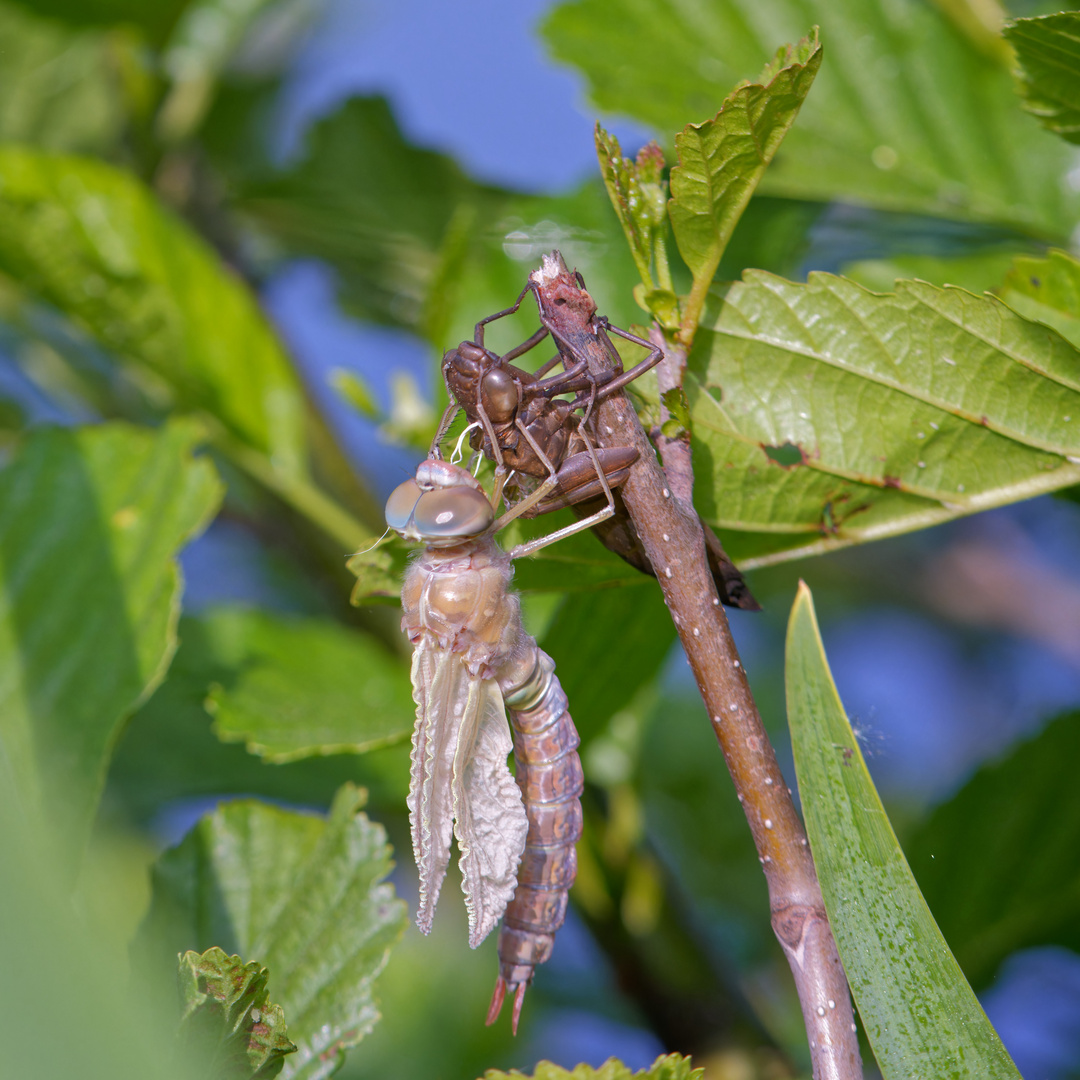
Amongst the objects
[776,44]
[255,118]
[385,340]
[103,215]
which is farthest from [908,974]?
[255,118]

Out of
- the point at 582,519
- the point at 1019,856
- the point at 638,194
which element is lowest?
the point at 1019,856

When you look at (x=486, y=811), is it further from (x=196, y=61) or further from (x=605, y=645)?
(x=196, y=61)

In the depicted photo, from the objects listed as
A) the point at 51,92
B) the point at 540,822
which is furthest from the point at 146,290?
the point at 540,822

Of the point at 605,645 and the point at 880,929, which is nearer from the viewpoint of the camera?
the point at 880,929

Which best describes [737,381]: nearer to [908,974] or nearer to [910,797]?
[908,974]

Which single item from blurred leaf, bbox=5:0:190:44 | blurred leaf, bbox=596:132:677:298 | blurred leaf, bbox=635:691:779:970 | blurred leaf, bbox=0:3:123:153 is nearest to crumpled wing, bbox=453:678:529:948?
blurred leaf, bbox=596:132:677:298

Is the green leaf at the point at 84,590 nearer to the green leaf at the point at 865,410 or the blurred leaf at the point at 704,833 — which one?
the green leaf at the point at 865,410

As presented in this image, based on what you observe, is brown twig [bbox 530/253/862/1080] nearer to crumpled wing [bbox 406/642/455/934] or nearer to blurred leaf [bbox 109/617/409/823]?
crumpled wing [bbox 406/642/455/934]

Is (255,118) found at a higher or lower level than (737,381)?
higher
